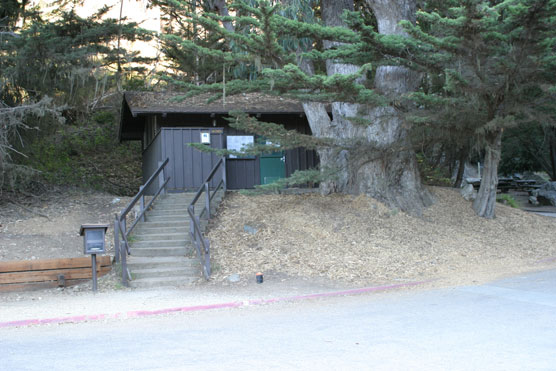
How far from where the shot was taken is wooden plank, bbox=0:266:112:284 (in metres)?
10.5

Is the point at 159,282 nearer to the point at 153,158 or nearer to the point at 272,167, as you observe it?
the point at 272,167

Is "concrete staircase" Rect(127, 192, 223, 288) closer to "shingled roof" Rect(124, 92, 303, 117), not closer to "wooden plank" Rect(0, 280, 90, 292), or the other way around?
"wooden plank" Rect(0, 280, 90, 292)

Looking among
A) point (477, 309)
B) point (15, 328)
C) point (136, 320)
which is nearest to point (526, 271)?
point (477, 309)

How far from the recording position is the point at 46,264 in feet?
35.5

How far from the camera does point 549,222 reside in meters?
17.0

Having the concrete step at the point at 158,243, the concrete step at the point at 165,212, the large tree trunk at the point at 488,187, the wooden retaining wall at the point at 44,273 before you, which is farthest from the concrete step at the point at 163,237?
the large tree trunk at the point at 488,187

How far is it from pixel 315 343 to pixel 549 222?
541 inches

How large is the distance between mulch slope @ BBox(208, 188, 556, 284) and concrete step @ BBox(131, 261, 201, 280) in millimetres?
526

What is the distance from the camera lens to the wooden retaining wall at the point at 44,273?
10.5 metres

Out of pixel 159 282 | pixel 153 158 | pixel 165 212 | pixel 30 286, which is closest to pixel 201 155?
pixel 153 158

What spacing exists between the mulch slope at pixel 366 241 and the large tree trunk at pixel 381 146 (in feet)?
1.79

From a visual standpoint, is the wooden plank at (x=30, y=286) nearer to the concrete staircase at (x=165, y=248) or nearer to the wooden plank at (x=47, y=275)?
the wooden plank at (x=47, y=275)

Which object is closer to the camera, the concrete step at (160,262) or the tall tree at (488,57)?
the tall tree at (488,57)

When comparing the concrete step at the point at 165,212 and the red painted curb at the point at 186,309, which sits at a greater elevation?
the concrete step at the point at 165,212
